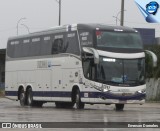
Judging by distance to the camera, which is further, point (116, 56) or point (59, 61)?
point (59, 61)

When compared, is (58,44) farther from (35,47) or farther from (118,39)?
(118,39)

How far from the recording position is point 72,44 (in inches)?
1177

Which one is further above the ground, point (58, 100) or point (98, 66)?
point (98, 66)

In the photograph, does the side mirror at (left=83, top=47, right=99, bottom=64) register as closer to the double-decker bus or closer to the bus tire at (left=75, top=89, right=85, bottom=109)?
the double-decker bus

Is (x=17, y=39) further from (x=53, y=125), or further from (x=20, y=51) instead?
(x=53, y=125)

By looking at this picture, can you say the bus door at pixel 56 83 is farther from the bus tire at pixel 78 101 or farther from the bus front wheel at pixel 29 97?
the bus front wheel at pixel 29 97

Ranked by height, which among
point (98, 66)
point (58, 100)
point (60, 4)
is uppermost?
point (60, 4)

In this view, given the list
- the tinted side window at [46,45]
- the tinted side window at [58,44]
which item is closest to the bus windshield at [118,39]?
the tinted side window at [58,44]

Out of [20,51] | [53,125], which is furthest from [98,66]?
[53,125]

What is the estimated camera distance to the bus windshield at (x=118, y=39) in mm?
28594

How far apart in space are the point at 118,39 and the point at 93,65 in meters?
1.80

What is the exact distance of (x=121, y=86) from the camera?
93.2ft

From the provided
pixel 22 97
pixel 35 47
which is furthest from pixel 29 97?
pixel 35 47

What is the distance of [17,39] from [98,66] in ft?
30.4
